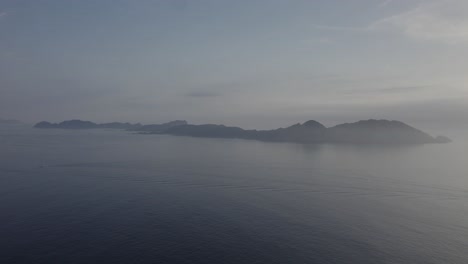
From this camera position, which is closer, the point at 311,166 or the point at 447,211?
the point at 447,211

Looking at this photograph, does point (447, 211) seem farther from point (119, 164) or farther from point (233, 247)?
point (119, 164)

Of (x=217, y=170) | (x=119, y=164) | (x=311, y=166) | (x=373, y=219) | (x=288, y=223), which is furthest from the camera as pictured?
(x=311, y=166)

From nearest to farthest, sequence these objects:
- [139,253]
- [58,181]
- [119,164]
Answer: [139,253]
[58,181]
[119,164]

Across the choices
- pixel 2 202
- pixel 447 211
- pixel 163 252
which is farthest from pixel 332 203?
pixel 2 202

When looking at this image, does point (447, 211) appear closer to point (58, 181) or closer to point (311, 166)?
point (311, 166)

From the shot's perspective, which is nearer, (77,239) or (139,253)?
(139,253)

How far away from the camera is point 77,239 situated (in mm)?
42875

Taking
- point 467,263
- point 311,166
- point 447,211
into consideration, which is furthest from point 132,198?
point 311,166

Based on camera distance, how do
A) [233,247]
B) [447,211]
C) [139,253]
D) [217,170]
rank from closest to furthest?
[139,253]
[233,247]
[447,211]
[217,170]

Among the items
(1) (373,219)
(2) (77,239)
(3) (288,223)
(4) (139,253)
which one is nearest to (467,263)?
(1) (373,219)

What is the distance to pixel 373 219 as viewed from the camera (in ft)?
184

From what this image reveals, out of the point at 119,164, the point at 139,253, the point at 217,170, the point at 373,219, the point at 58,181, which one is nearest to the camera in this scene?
the point at 139,253

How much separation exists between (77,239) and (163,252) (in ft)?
45.0

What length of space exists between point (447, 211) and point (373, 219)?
21.0 meters
